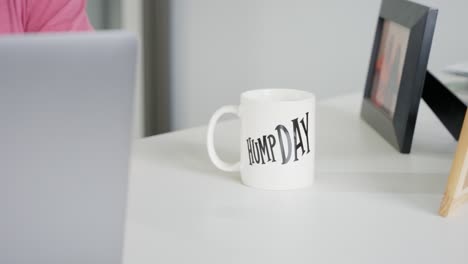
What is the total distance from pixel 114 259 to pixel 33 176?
0.08 m

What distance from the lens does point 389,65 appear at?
1070 mm

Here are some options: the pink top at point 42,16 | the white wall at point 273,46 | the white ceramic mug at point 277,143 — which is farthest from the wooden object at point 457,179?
the white wall at point 273,46

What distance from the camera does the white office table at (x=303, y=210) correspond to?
2.01 feet

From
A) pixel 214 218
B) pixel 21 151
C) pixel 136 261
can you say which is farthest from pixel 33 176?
pixel 214 218

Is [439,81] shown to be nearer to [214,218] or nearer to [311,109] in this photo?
[311,109]

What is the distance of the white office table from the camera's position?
612 mm

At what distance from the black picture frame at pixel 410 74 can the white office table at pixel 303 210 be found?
26 millimetres

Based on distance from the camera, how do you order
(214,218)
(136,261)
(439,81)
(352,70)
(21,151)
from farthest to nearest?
(352,70) < (439,81) < (214,218) < (136,261) < (21,151)

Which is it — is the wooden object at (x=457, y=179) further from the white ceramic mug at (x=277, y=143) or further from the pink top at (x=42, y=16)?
the pink top at (x=42, y=16)

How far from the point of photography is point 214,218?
69 centimetres

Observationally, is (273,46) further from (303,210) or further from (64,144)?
(64,144)

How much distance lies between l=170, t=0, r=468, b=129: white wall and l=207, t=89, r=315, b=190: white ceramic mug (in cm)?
110

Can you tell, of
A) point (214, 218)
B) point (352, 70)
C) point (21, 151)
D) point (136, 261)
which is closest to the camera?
point (21, 151)

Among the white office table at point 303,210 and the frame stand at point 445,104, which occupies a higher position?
the frame stand at point 445,104
